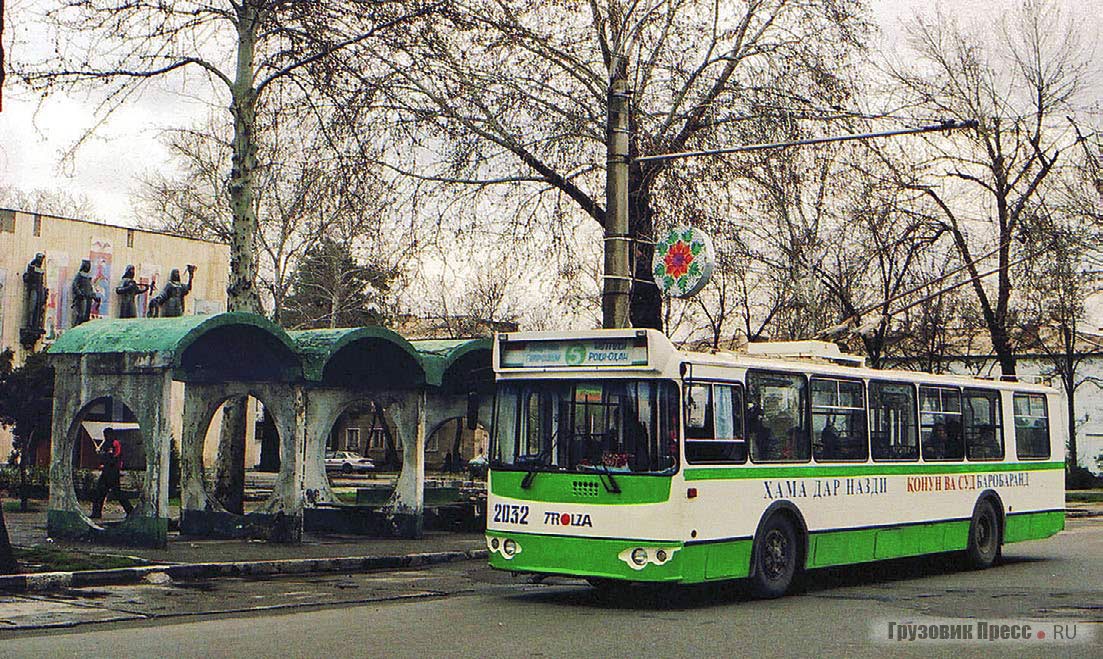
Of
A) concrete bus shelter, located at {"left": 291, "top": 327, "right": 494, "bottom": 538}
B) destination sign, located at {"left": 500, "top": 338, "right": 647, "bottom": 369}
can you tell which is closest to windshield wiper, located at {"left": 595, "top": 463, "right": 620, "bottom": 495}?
destination sign, located at {"left": 500, "top": 338, "right": 647, "bottom": 369}

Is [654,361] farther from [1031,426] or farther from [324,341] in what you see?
[1031,426]

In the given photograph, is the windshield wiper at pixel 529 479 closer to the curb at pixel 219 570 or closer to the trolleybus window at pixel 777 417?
the trolleybus window at pixel 777 417

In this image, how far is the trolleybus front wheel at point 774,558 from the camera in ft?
44.9

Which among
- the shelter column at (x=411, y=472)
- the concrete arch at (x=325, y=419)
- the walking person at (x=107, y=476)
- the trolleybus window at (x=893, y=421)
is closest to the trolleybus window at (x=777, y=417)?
the trolleybus window at (x=893, y=421)

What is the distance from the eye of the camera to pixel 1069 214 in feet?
122

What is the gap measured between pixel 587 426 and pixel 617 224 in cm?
488

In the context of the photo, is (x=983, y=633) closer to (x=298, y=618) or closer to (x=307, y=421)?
(x=298, y=618)

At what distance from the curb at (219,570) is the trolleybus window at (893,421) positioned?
676 cm

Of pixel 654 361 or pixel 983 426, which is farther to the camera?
pixel 983 426

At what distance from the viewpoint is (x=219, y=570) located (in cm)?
1653

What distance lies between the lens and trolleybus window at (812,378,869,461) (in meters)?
14.7

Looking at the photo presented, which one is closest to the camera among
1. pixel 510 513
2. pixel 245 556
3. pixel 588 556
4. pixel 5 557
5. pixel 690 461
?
pixel 690 461

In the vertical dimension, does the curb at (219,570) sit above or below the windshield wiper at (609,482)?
below

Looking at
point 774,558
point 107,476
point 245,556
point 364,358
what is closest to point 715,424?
point 774,558
